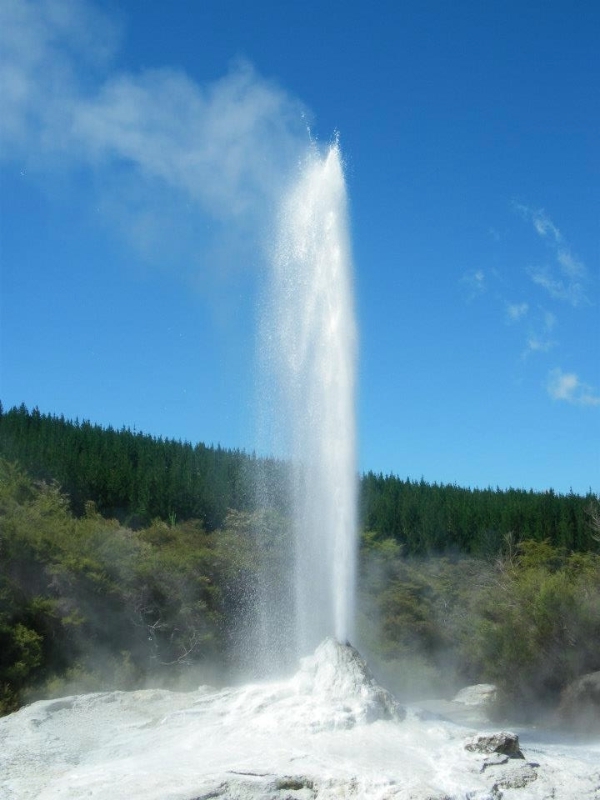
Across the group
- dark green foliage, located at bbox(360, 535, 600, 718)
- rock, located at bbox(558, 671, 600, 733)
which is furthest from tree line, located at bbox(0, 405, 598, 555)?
rock, located at bbox(558, 671, 600, 733)

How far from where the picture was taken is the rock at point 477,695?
58.6 feet

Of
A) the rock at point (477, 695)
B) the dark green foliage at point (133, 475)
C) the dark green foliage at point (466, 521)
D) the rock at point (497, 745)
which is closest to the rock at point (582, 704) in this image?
the rock at point (477, 695)

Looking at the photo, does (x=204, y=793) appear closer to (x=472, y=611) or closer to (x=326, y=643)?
(x=326, y=643)

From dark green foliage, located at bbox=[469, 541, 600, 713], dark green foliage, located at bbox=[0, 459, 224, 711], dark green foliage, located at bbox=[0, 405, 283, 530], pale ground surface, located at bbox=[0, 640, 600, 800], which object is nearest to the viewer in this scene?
pale ground surface, located at bbox=[0, 640, 600, 800]

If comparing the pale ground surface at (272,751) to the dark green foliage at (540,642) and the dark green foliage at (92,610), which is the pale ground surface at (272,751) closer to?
the dark green foliage at (92,610)

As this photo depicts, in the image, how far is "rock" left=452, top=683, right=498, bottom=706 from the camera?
58.6 feet

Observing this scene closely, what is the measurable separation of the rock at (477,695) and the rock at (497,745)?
34.1ft

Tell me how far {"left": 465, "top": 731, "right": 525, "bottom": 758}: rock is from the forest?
691cm

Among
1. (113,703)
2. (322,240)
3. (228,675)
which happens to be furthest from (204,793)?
(228,675)

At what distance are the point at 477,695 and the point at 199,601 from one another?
7.18 m

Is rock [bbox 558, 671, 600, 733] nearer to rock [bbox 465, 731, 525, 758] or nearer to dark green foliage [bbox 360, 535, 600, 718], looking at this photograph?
dark green foliage [bbox 360, 535, 600, 718]

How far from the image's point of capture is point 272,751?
7777mm

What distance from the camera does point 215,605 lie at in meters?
20.9

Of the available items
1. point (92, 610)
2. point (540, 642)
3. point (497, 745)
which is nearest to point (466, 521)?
point (540, 642)
